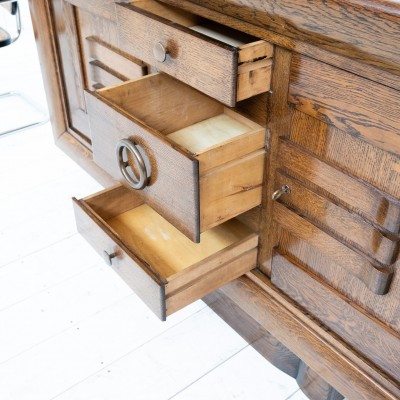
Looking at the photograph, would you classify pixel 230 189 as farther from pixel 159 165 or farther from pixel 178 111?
pixel 178 111

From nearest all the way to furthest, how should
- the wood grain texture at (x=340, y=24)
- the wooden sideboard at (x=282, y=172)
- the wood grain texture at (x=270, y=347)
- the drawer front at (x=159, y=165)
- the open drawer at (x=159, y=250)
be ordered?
the wood grain texture at (x=340, y=24), the wooden sideboard at (x=282, y=172), the drawer front at (x=159, y=165), the open drawer at (x=159, y=250), the wood grain texture at (x=270, y=347)

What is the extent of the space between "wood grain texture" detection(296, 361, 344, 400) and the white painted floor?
0.02 m

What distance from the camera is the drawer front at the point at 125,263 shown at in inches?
38.2

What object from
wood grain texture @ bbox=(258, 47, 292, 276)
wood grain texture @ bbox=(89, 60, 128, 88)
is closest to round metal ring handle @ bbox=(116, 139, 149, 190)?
wood grain texture @ bbox=(258, 47, 292, 276)

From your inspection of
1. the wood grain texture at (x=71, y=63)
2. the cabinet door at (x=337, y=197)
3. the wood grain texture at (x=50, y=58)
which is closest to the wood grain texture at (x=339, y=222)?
the cabinet door at (x=337, y=197)

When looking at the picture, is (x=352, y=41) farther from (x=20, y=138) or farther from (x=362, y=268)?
(x=20, y=138)

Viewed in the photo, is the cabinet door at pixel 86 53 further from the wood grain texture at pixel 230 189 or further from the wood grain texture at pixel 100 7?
the wood grain texture at pixel 230 189

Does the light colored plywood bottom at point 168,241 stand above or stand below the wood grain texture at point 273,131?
below

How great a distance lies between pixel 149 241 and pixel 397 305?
1.75 feet

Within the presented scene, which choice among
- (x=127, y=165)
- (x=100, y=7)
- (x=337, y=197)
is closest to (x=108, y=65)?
(x=100, y=7)

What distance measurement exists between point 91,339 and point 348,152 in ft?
2.46

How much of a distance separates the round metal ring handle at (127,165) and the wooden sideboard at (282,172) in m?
0.01

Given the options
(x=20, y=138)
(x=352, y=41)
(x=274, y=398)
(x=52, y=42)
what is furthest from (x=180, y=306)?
(x=20, y=138)

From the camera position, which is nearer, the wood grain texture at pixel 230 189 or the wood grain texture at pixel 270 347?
the wood grain texture at pixel 230 189
